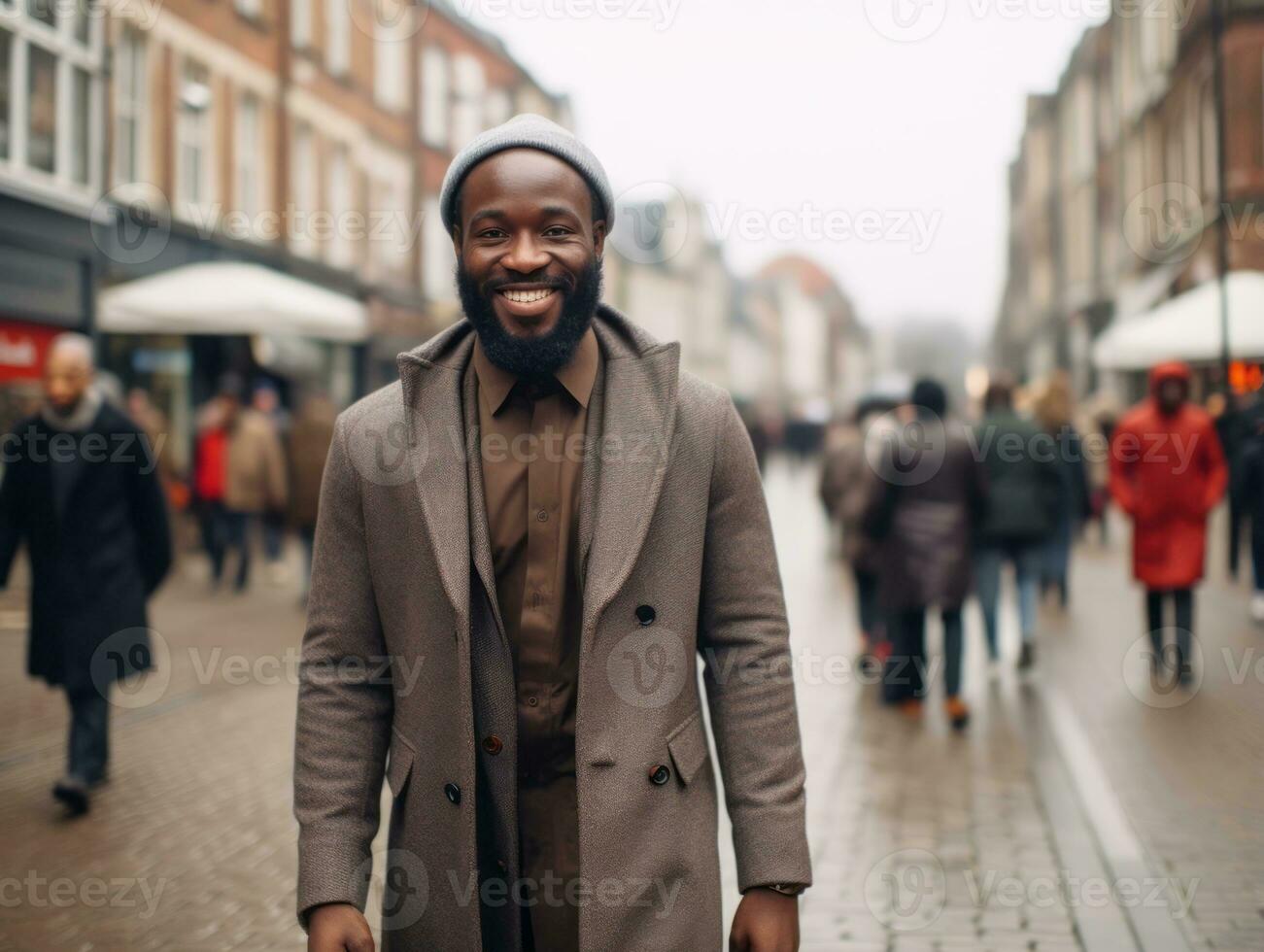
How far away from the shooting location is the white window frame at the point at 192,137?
20828mm

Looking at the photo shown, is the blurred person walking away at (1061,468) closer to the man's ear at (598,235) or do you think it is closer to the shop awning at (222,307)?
the shop awning at (222,307)

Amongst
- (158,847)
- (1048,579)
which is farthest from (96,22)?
(158,847)

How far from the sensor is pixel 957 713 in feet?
26.3

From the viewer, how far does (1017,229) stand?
7125 cm

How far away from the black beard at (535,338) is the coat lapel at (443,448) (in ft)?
0.41

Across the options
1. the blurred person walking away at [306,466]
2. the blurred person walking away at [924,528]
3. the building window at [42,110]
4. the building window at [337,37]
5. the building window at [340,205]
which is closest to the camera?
the blurred person walking away at [924,528]

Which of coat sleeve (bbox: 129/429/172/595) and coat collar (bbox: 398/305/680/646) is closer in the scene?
coat collar (bbox: 398/305/680/646)

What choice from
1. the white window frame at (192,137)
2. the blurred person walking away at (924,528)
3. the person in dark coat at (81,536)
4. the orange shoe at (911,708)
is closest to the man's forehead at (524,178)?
the person in dark coat at (81,536)

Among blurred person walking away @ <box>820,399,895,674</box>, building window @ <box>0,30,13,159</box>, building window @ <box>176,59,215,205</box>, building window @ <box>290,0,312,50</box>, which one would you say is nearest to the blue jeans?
blurred person walking away @ <box>820,399,895,674</box>

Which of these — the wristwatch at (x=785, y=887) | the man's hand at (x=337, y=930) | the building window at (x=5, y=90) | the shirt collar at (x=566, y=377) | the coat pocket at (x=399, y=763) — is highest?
the building window at (x=5, y=90)

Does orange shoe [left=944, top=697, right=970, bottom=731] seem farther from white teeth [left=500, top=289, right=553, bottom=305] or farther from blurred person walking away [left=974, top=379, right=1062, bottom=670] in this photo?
white teeth [left=500, top=289, right=553, bottom=305]

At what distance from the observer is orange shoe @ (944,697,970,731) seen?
26.3ft

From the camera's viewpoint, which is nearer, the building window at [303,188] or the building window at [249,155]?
the building window at [249,155]

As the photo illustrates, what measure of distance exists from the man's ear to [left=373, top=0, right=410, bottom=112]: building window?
88.6 feet
